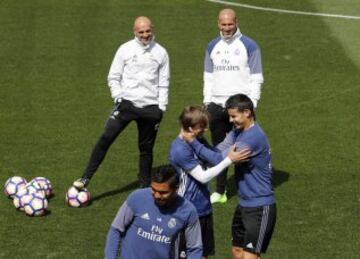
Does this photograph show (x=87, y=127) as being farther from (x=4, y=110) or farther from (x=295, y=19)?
(x=295, y=19)

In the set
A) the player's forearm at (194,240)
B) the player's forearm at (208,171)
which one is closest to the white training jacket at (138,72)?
the player's forearm at (208,171)

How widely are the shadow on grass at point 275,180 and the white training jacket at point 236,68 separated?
1.56 m

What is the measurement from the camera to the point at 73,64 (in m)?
21.9

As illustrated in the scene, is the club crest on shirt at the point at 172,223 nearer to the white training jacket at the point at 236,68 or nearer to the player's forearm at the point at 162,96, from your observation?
the white training jacket at the point at 236,68

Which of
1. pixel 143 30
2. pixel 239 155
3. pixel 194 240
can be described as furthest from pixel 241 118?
pixel 143 30

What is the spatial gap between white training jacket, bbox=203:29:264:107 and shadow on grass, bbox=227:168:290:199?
5.11ft

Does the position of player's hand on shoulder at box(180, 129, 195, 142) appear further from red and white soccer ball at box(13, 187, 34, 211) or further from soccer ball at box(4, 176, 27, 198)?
soccer ball at box(4, 176, 27, 198)

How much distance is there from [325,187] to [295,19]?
11.7m

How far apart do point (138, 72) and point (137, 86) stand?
219mm

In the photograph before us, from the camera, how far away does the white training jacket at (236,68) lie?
13.9m

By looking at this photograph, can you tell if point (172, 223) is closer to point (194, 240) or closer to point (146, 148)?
point (194, 240)

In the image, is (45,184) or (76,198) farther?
(45,184)

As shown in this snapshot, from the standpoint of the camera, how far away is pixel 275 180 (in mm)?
15188

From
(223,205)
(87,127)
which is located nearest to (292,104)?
(87,127)
